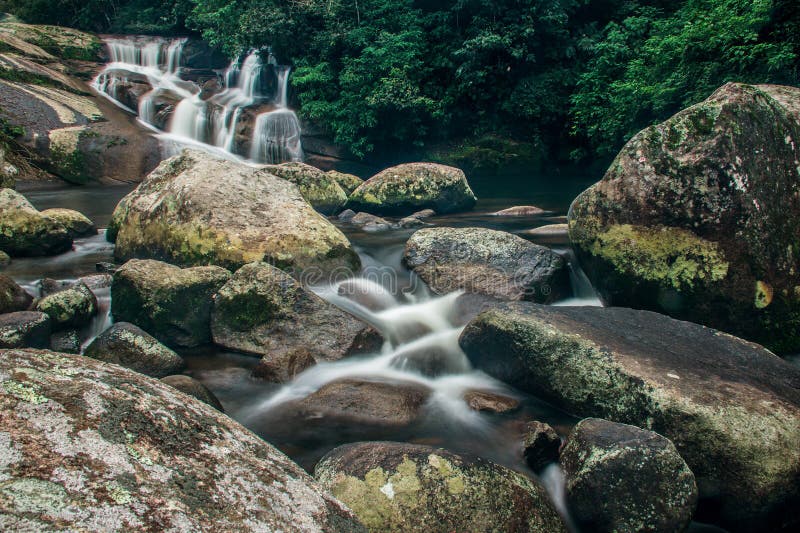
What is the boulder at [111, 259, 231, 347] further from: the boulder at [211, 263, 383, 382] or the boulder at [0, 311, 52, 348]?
the boulder at [0, 311, 52, 348]

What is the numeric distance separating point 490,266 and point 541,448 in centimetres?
345

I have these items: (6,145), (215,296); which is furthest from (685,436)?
(6,145)

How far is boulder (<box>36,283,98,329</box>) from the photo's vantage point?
17.0 ft

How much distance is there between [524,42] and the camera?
19031mm

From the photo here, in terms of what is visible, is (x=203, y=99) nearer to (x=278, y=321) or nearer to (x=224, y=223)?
(x=224, y=223)

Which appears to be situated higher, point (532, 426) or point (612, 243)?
point (612, 243)

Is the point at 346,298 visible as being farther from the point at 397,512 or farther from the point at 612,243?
the point at 397,512

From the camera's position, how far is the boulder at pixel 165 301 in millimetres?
5367

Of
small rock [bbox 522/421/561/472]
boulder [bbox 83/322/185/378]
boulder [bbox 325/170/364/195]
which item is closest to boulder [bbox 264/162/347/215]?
boulder [bbox 325/170/364/195]

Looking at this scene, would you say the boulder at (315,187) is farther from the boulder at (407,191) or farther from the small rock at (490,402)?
the small rock at (490,402)

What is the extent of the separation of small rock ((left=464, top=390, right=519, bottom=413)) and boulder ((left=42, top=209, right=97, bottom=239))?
25.6 ft

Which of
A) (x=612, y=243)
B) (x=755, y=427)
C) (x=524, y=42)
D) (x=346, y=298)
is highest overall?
(x=524, y=42)

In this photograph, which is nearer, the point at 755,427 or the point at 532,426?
the point at 755,427

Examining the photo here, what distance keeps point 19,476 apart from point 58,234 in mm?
7999
